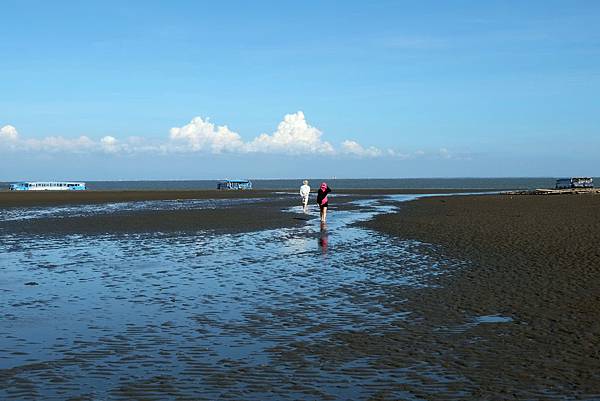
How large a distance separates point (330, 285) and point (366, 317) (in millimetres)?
3542

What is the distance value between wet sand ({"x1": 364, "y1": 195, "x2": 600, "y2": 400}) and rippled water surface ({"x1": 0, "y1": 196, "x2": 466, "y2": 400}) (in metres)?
0.77

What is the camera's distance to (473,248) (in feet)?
74.6

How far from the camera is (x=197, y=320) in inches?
448

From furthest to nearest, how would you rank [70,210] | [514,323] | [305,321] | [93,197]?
[93,197] → [70,210] → [305,321] → [514,323]

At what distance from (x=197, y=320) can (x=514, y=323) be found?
603 centimetres

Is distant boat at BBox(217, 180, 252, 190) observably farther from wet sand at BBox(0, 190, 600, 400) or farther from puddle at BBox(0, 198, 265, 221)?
wet sand at BBox(0, 190, 600, 400)

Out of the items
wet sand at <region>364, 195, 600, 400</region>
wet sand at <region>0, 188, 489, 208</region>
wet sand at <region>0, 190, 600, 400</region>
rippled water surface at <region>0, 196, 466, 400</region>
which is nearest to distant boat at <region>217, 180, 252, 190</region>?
wet sand at <region>0, 188, 489, 208</region>

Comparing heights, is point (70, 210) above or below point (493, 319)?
above

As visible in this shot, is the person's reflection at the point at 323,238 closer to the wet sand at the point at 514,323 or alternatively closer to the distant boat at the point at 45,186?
the wet sand at the point at 514,323

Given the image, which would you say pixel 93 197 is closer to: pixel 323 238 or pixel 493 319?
pixel 323 238

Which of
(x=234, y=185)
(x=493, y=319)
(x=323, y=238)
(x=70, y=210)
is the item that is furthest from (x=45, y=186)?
(x=493, y=319)

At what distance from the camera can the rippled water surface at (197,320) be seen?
7695 mm

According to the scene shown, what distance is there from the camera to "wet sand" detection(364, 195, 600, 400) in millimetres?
7785

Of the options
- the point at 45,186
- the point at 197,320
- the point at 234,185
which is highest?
the point at 234,185
